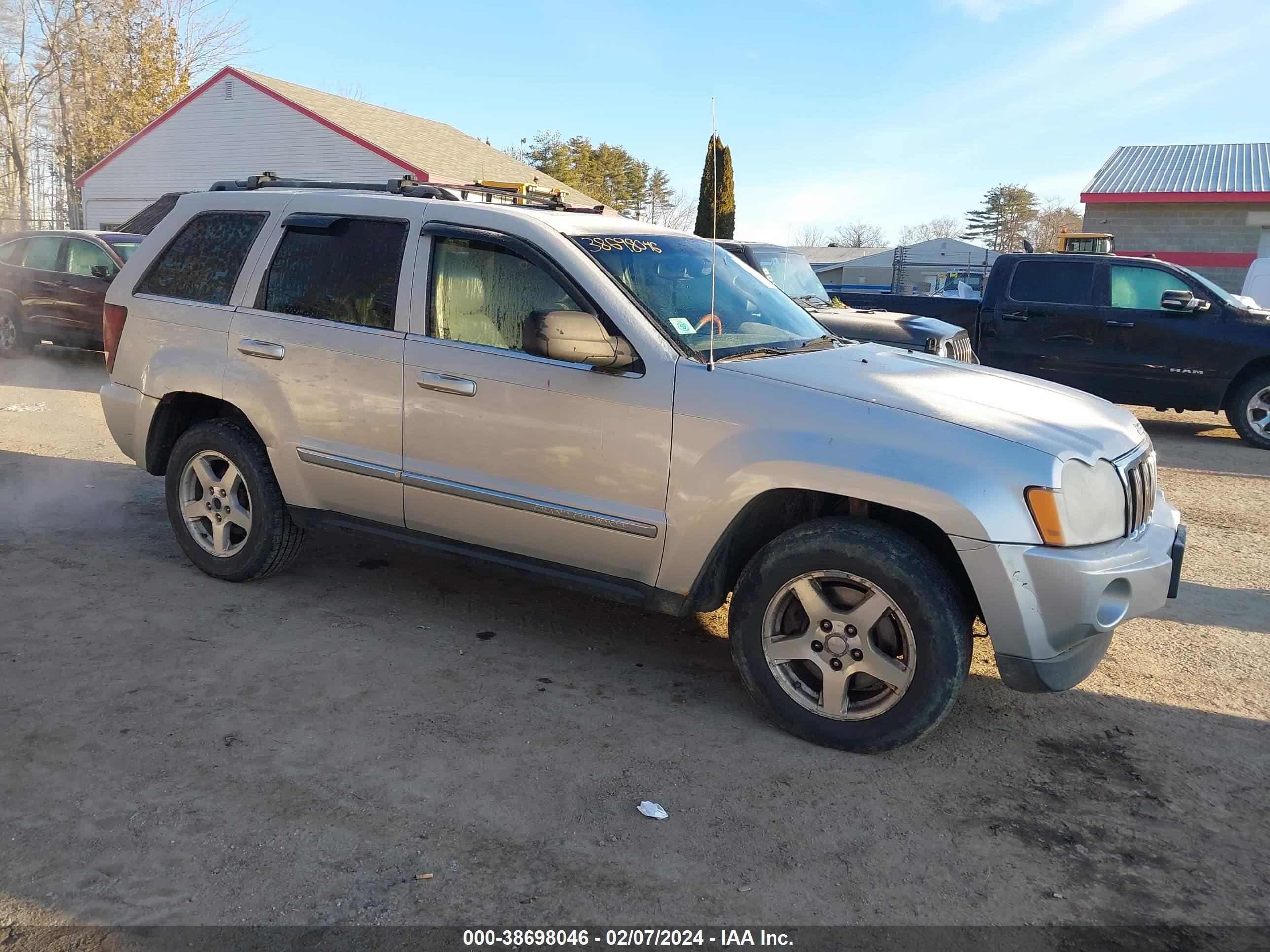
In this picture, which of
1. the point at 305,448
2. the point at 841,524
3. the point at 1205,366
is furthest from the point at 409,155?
the point at 841,524

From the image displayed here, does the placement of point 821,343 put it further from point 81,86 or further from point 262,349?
point 81,86

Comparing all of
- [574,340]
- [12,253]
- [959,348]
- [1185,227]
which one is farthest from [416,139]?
[574,340]

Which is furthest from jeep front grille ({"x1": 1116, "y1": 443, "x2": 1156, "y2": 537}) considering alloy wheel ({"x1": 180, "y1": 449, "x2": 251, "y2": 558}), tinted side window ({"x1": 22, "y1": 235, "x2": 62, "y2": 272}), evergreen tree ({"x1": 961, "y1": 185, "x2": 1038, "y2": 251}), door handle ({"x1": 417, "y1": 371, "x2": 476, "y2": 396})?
evergreen tree ({"x1": 961, "y1": 185, "x2": 1038, "y2": 251})

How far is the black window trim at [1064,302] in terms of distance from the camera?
11.0m

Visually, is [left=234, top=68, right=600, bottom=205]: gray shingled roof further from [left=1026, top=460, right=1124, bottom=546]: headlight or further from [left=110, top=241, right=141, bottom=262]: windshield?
[left=1026, top=460, right=1124, bottom=546]: headlight

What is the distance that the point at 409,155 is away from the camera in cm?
2622

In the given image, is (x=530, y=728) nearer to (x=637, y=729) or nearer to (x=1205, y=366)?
(x=637, y=729)

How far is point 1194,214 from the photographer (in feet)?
83.3

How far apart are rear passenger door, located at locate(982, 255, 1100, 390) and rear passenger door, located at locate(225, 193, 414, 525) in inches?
334

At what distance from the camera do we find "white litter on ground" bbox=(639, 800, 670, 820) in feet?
10.4

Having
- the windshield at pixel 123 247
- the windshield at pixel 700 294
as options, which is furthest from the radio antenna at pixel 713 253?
the windshield at pixel 123 247

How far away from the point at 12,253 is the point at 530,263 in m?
11.8

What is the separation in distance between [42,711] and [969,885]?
128 inches

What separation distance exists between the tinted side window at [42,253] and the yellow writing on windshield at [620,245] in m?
10.9
